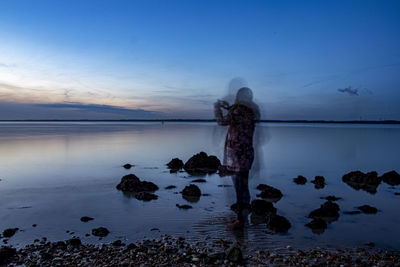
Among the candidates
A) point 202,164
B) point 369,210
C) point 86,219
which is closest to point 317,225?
point 369,210

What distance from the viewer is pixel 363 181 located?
14367mm

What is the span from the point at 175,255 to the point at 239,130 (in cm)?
296

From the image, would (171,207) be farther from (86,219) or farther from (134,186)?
(134,186)

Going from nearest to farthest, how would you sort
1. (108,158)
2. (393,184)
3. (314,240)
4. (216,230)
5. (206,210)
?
(314,240), (216,230), (206,210), (393,184), (108,158)

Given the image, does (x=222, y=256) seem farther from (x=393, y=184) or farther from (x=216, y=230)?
(x=393, y=184)

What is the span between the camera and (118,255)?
19.5ft

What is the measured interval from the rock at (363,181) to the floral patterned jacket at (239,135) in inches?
346

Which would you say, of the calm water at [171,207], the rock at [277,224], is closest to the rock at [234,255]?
the calm water at [171,207]

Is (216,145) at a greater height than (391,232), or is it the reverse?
(216,145)

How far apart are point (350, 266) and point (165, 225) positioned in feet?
14.1

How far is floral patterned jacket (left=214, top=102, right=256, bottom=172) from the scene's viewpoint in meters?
6.95

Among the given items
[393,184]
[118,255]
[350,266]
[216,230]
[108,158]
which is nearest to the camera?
[350,266]

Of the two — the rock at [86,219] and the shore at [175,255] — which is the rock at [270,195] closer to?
the shore at [175,255]

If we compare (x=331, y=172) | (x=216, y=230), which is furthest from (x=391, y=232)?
(x=331, y=172)
